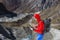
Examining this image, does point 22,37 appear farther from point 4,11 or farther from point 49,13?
point 4,11

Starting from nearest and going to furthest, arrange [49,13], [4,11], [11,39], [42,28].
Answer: [42,28] < [11,39] < [49,13] < [4,11]

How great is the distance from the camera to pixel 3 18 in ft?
52.7

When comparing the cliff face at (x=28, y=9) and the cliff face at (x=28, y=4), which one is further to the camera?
the cliff face at (x=28, y=4)

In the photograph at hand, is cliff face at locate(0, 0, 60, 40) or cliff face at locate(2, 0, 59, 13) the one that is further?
cliff face at locate(2, 0, 59, 13)

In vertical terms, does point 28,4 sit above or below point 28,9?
above

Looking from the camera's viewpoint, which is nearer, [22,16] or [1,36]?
[1,36]

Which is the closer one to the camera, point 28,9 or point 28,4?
point 28,9

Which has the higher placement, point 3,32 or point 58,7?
point 58,7

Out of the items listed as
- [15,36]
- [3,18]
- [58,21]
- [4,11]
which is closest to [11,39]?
[15,36]

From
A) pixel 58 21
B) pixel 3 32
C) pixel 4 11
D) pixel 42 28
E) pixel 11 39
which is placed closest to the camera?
pixel 42 28

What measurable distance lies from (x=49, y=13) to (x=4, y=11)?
3472 mm

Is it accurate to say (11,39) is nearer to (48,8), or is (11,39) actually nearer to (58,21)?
(58,21)

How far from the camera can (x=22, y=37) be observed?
1205 cm

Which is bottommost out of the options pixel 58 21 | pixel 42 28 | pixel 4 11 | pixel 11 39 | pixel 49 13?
pixel 42 28
